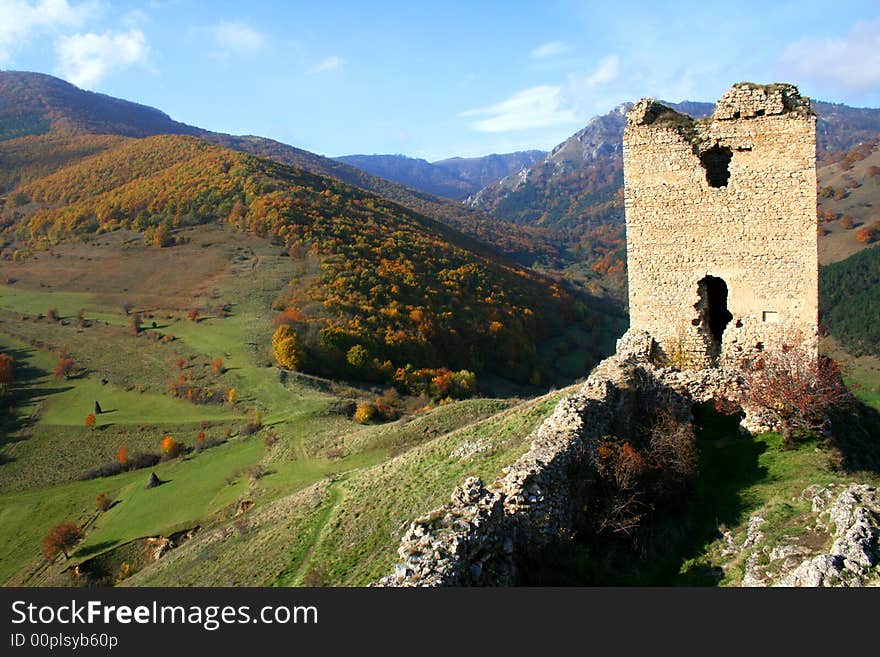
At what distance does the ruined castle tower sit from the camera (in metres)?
11.0

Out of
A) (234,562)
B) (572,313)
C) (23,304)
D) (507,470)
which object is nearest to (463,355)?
(572,313)

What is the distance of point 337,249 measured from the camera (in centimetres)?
7675

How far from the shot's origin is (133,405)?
1788 inches

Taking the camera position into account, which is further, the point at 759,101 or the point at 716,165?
the point at 716,165

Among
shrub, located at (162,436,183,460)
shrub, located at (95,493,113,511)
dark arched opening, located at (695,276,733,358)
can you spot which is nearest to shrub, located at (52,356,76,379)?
shrub, located at (162,436,183,460)

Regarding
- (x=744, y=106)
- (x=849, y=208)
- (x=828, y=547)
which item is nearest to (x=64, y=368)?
(x=744, y=106)

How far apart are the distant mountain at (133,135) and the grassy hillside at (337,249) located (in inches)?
997

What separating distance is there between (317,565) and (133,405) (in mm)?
38575

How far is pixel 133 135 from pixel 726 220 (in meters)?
189

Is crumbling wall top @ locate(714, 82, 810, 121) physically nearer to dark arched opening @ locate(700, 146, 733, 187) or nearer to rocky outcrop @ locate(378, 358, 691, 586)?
dark arched opening @ locate(700, 146, 733, 187)

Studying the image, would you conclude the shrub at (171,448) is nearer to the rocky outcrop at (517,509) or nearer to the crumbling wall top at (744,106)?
the rocky outcrop at (517,509)

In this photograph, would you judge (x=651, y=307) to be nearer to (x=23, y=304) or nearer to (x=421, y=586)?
(x=421, y=586)

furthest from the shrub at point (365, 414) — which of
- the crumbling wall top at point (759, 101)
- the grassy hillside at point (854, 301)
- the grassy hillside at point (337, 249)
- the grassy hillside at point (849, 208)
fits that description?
the grassy hillside at point (849, 208)

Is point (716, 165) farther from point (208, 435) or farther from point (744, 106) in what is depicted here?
point (208, 435)
